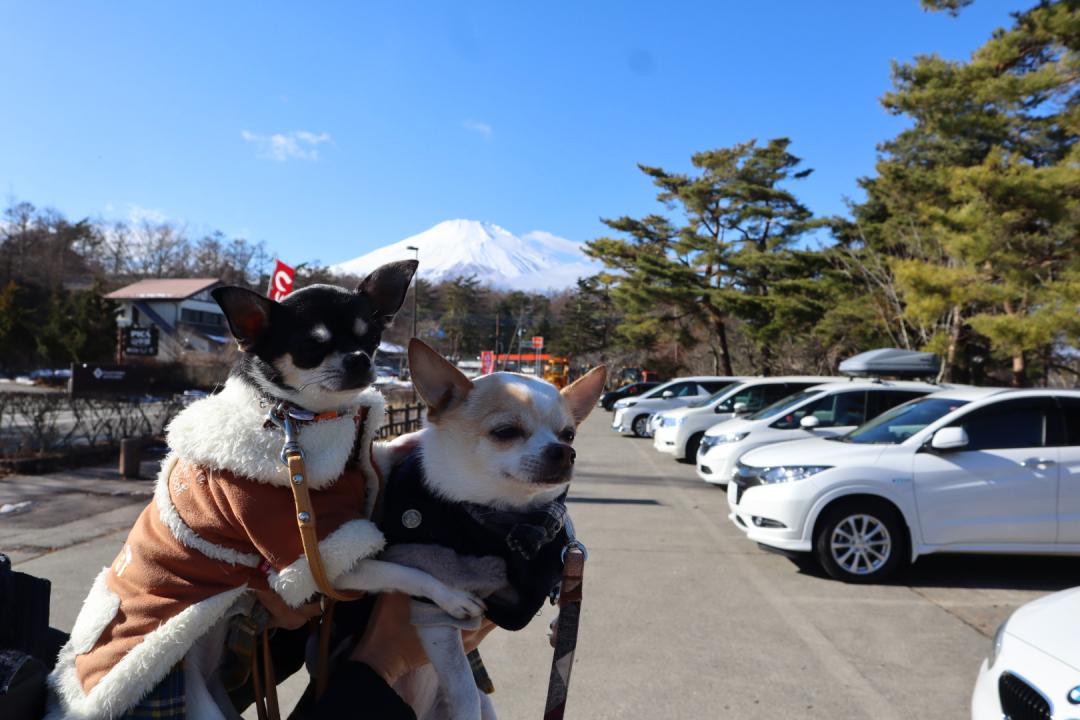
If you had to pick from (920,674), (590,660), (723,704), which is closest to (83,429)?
(590,660)

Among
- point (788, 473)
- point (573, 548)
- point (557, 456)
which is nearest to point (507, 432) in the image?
point (557, 456)

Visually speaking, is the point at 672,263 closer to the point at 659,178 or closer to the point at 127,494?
the point at 659,178

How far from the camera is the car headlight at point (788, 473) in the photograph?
6.39m

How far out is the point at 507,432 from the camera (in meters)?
1.99

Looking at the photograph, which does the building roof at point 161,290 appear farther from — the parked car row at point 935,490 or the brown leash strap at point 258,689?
the brown leash strap at point 258,689

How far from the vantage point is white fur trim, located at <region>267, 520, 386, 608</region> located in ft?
5.15

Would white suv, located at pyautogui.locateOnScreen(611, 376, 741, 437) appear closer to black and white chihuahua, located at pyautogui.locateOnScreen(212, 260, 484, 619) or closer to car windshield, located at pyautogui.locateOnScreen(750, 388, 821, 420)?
car windshield, located at pyautogui.locateOnScreen(750, 388, 821, 420)

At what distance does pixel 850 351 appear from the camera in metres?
29.8

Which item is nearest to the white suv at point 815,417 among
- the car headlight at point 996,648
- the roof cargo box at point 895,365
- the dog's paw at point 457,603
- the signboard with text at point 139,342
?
the roof cargo box at point 895,365

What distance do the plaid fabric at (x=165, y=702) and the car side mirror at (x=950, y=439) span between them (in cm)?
631

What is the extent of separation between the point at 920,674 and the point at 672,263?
31729mm

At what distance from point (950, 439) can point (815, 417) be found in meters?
4.20

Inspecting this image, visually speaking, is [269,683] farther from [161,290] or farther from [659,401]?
[161,290]

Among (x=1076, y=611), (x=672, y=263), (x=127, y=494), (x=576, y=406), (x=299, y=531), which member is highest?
(x=672, y=263)
